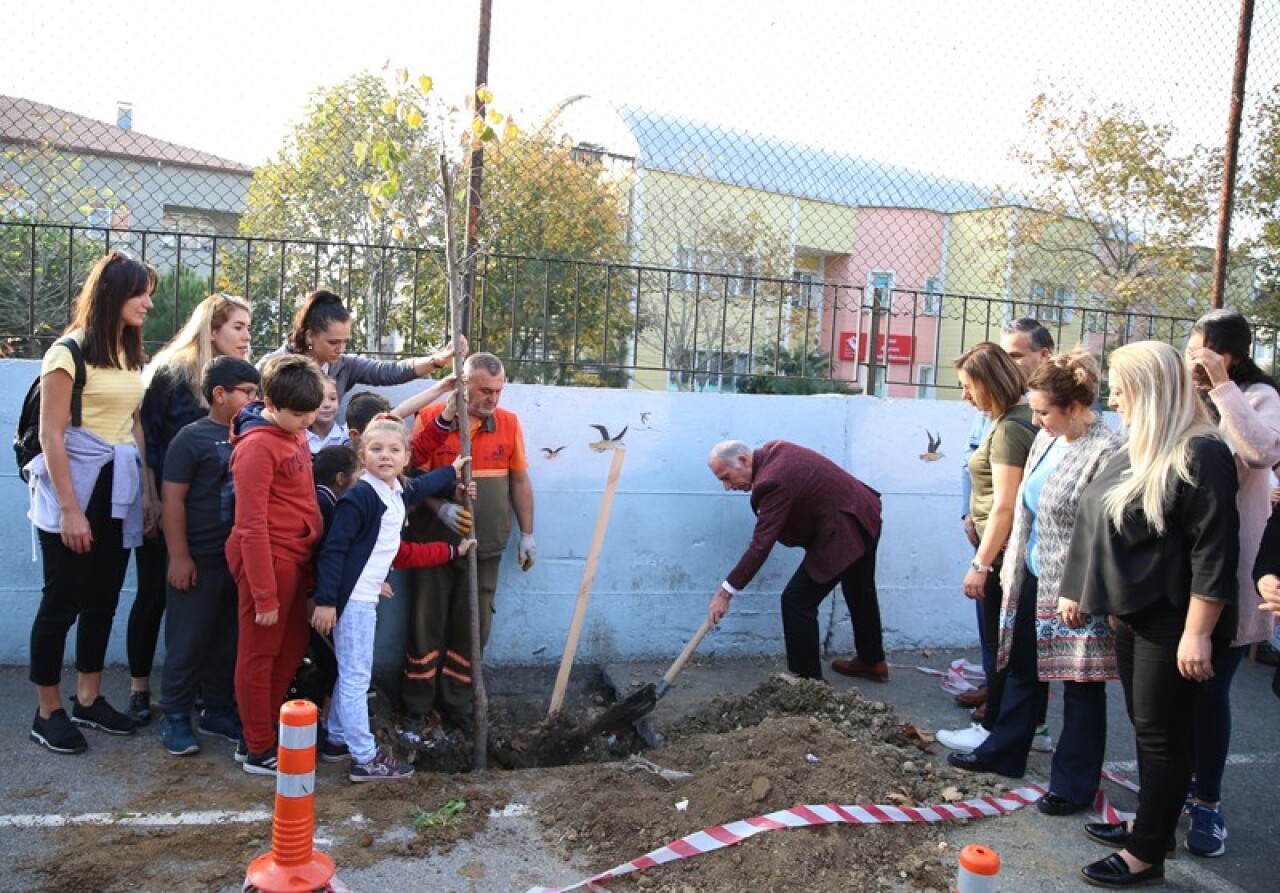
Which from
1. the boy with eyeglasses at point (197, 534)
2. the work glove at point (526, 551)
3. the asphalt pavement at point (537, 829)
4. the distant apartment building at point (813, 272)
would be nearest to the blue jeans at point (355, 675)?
the asphalt pavement at point (537, 829)

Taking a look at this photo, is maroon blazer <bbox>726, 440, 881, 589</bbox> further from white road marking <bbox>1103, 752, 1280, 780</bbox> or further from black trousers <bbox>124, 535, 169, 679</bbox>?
black trousers <bbox>124, 535, 169, 679</bbox>

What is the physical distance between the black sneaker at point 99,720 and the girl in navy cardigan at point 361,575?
3.24 feet

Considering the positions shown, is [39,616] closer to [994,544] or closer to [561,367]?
[561,367]

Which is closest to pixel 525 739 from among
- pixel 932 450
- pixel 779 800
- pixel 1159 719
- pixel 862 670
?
pixel 779 800

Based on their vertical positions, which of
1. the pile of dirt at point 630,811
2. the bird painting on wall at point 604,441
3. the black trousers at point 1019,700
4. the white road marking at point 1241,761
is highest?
the bird painting on wall at point 604,441

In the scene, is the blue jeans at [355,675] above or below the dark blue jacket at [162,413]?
below

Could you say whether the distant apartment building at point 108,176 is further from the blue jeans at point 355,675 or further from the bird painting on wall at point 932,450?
the bird painting on wall at point 932,450

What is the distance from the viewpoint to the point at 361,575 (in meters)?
4.13

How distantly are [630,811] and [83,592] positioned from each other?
7.74ft

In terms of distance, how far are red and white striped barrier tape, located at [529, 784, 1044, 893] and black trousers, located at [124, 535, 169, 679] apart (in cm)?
231

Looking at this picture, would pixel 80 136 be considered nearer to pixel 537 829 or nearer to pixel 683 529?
pixel 683 529

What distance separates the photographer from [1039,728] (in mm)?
4855

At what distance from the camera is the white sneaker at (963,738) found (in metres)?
4.75

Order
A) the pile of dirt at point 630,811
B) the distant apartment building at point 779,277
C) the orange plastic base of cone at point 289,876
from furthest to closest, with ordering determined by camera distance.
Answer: the distant apartment building at point 779,277 < the pile of dirt at point 630,811 < the orange plastic base of cone at point 289,876
